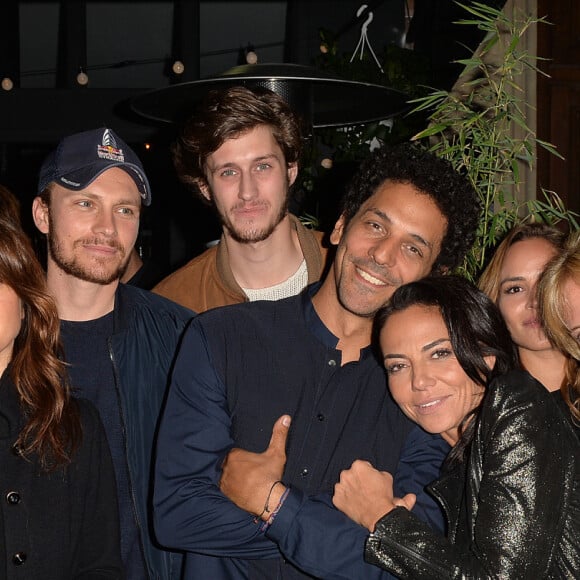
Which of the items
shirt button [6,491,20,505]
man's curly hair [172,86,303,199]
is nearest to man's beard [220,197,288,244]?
man's curly hair [172,86,303,199]

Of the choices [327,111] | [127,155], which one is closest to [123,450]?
[127,155]

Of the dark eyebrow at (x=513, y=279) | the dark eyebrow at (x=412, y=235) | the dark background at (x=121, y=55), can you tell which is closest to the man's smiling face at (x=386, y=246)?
the dark eyebrow at (x=412, y=235)

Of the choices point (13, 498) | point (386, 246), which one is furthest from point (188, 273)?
point (13, 498)

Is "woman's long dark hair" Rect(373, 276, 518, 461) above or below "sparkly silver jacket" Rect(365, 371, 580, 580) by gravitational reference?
above

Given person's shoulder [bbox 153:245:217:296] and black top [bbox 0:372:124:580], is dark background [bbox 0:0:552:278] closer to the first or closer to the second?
person's shoulder [bbox 153:245:217:296]

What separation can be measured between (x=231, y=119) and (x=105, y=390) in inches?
43.9

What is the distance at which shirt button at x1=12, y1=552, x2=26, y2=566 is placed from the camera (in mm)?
1763

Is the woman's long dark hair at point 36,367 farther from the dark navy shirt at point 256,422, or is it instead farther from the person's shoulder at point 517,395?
the person's shoulder at point 517,395

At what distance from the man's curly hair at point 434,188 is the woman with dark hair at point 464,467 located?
0.30m

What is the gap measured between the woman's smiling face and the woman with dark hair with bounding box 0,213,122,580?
0.73 m

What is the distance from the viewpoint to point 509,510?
1702 millimetres

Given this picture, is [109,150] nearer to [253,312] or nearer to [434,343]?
[253,312]

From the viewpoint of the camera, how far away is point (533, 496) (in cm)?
171

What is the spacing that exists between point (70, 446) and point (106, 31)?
6.88 metres
